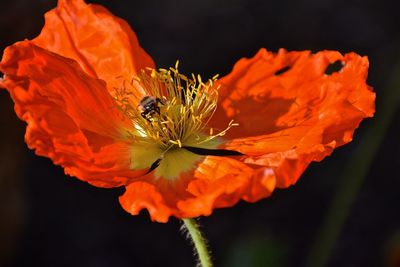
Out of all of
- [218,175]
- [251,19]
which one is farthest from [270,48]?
[218,175]

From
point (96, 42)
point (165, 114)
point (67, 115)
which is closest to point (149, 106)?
point (165, 114)

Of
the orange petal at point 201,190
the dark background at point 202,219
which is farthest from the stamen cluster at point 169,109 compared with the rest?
the dark background at point 202,219

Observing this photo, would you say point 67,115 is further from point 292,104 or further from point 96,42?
point 292,104

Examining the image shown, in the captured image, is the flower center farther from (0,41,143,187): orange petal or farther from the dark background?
the dark background

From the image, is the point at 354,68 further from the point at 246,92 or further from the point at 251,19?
the point at 251,19

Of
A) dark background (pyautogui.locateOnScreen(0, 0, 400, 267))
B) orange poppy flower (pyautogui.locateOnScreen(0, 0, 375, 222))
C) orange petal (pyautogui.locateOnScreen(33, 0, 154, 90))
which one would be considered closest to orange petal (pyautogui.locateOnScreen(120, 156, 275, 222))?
orange poppy flower (pyautogui.locateOnScreen(0, 0, 375, 222))

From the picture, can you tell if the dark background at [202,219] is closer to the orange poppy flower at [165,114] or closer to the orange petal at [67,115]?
the orange poppy flower at [165,114]
